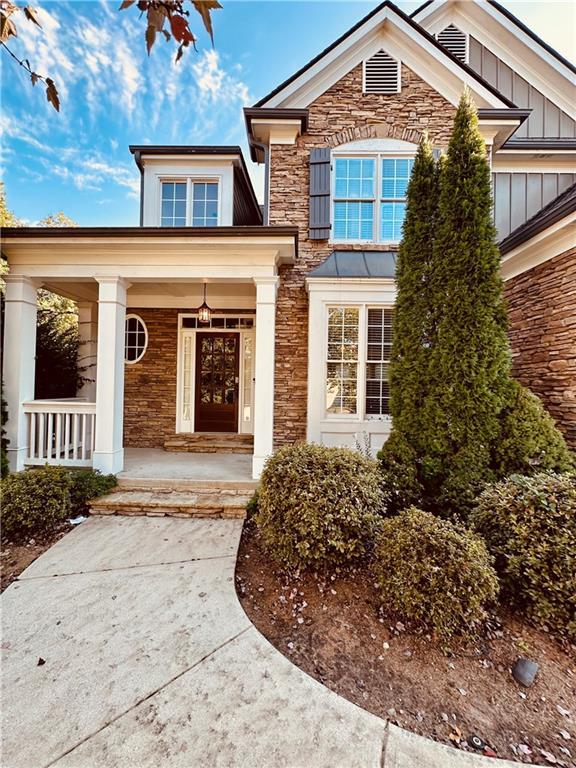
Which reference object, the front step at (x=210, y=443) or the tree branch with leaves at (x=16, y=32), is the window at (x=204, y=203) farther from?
the tree branch with leaves at (x=16, y=32)

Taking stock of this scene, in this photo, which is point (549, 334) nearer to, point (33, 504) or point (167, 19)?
point (167, 19)

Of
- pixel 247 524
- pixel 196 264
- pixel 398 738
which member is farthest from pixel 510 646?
pixel 196 264

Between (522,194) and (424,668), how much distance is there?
28.1 ft

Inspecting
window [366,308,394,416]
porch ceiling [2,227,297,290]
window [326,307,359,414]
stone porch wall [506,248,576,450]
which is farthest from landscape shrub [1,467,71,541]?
stone porch wall [506,248,576,450]

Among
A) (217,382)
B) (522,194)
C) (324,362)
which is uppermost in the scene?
(522,194)

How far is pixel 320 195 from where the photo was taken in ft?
21.4

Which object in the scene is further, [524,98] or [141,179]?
[524,98]

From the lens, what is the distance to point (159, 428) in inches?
297

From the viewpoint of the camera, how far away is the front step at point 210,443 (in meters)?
6.95

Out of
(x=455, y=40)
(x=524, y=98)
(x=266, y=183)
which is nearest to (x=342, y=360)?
(x=266, y=183)

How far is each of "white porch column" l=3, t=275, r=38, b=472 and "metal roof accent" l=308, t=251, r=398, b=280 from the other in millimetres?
4566

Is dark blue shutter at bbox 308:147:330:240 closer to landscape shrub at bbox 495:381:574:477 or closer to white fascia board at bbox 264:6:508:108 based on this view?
white fascia board at bbox 264:6:508:108

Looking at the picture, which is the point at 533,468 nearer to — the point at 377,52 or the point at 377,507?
the point at 377,507

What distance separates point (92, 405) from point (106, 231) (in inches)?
100
